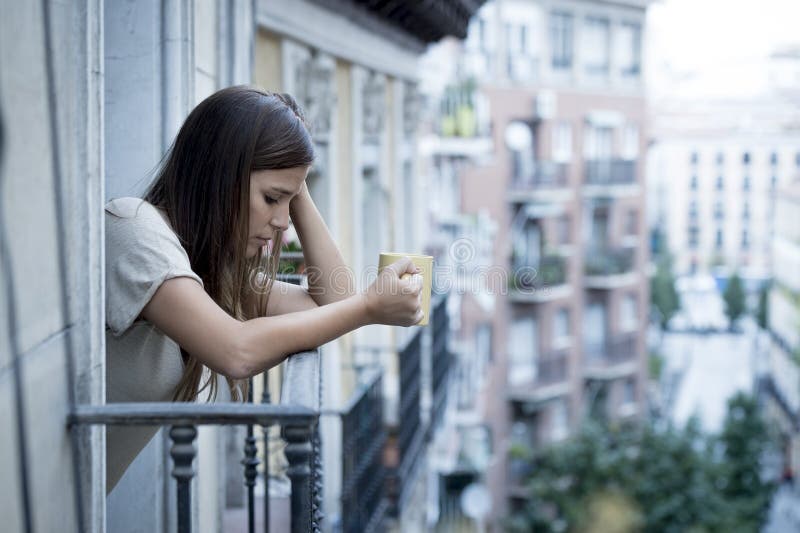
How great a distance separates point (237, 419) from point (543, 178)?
26.4 meters

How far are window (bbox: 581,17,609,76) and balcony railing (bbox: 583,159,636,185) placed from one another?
7.02ft

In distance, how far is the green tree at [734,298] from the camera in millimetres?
69812

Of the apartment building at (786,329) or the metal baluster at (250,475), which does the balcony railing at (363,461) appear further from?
the apartment building at (786,329)

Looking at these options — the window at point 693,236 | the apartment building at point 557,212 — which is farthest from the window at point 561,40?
the window at point 693,236

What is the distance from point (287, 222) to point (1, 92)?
3.09ft

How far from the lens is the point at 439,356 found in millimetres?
13406

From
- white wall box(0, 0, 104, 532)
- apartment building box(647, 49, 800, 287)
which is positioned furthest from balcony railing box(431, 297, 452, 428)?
apartment building box(647, 49, 800, 287)

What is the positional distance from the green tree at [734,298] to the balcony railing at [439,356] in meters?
57.9

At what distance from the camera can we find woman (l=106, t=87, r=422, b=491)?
8.73ft

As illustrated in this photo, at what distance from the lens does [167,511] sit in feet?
13.8

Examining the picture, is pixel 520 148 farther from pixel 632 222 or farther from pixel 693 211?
pixel 693 211

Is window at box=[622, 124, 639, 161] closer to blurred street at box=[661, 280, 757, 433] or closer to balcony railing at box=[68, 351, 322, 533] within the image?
blurred street at box=[661, 280, 757, 433]

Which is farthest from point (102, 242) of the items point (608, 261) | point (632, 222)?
point (632, 222)

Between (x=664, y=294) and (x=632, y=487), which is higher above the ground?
(x=664, y=294)
